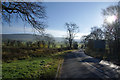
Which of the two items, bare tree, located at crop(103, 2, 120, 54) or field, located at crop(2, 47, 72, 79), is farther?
bare tree, located at crop(103, 2, 120, 54)

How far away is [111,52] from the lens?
19.0 meters

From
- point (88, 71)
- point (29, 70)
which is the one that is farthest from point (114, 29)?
point (29, 70)

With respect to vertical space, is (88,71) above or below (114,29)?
below

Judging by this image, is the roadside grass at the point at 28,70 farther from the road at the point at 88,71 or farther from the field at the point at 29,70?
the road at the point at 88,71

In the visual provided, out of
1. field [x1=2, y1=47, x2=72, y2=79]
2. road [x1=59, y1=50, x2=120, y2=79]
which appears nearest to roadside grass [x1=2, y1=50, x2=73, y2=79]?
field [x1=2, y1=47, x2=72, y2=79]

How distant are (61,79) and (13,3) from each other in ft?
21.3

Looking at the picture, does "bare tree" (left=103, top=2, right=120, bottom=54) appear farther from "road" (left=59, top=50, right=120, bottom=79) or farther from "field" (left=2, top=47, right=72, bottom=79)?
Answer: "field" (left=2, top=47, right=72, bottom=79)

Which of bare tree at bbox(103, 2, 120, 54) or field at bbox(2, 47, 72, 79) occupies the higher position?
bare tree at bbox(103, 2, 120, 54)

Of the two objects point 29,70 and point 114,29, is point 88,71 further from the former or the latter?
point 114,29

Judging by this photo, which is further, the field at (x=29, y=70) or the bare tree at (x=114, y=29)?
the bare tree at (x=114, y=29)

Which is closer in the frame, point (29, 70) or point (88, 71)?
point (88, 71)

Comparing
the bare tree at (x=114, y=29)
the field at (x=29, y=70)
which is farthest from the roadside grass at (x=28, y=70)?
the bare tree at (x=114, y=29)

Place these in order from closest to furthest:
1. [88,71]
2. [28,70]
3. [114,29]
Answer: [88,71], [28,70], [114,29]

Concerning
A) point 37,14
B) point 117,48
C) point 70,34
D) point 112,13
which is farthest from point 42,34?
point 70,34
